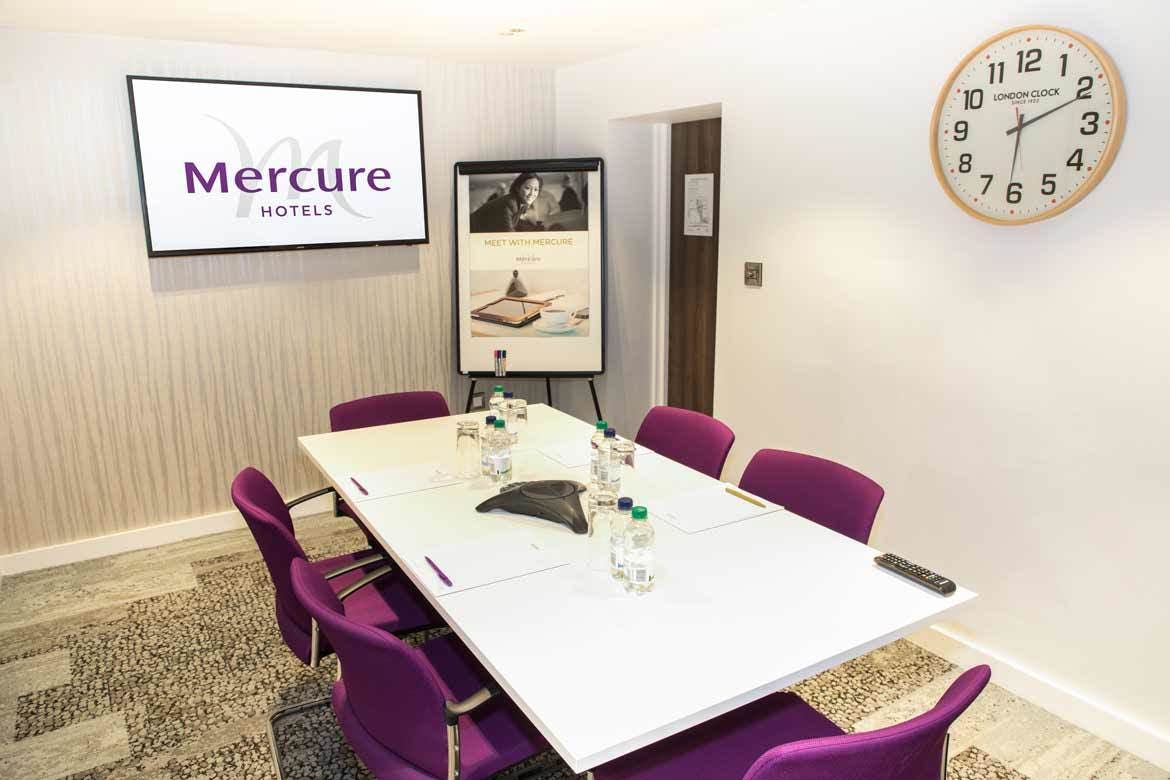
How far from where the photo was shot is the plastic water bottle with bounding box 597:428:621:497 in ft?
8.60

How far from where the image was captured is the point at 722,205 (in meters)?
4.00

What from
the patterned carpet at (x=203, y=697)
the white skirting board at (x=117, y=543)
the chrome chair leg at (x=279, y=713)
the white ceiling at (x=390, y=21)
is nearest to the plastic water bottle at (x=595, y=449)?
the patterned carpet at (x=203, y=697)

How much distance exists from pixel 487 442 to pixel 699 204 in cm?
244

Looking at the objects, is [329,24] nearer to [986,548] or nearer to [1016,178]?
[1016,178]

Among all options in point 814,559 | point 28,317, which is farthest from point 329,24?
point 814,559

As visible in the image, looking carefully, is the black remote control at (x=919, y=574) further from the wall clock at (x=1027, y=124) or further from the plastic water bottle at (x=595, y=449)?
the wall clock at (x=1027, y=124)

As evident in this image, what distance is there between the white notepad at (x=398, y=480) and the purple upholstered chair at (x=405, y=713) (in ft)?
2.05

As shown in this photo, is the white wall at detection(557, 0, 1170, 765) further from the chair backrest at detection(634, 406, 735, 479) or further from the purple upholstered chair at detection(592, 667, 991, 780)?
the purple upholstered chair at detection(592, 667, 991, 780)

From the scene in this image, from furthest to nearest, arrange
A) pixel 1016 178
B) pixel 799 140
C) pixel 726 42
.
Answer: pixel 726 42, pixel 799 140, pixel 1016 178

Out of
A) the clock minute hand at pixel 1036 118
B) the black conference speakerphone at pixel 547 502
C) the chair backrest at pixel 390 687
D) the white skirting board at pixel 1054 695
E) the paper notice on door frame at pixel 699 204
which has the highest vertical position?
A: the clock minute hand at pixel 1036 118

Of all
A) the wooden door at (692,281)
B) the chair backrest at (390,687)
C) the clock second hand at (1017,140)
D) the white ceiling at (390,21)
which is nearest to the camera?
the chair backrest at (390,687)

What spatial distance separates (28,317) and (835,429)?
3796 mm

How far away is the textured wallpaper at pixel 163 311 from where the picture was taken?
3.81m

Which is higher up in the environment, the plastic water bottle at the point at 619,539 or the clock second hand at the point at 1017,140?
the clock second hand at the point at 1017,140
